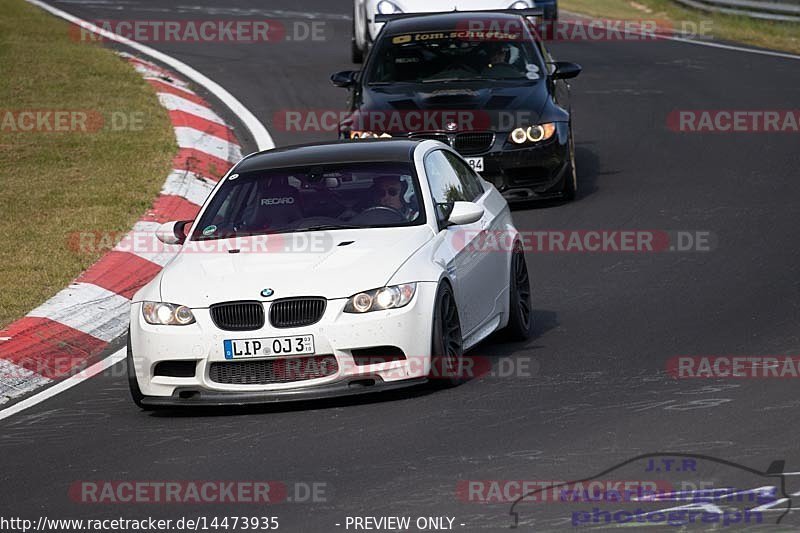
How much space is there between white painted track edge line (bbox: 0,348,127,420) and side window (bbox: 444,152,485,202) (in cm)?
244

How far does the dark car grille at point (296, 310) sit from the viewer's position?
8789mm

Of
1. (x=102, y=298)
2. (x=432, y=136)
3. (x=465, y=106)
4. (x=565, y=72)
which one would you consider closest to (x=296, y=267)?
(x=102, y=298)

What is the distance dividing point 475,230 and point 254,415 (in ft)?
6.63

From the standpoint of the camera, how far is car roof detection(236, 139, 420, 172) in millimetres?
10188

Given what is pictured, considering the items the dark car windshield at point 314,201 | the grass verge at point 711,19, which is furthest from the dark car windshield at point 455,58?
the grass verge at point 711,19

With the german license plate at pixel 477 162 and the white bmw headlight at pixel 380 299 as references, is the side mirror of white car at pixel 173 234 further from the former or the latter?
the german license plate at pixel 477 162

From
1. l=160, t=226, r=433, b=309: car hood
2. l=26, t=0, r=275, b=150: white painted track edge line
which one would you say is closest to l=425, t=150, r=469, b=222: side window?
l=160, t=226, r=433, b=309: car hood

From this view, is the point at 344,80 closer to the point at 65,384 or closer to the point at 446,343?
the point at 65,384


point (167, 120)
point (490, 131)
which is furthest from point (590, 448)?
point (167, 120)

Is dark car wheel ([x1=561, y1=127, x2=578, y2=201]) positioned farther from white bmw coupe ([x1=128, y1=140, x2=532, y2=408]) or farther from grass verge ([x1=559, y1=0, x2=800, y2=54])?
grass verge ([x1=559, y1=0, x2=800, y2=54])

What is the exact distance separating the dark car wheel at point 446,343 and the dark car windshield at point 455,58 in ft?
21.8

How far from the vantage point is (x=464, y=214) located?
9.61m

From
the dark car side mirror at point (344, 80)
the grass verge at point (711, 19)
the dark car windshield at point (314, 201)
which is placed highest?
the dark car windshield at point (314, 201)

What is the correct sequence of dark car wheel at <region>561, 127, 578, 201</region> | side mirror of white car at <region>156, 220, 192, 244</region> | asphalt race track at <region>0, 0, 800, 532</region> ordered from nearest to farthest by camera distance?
asphalt race track at <region>0, 0, 800, 532</region> → side mirror of white car at <region>156, 220, 192, 244</region> → dark car wheel at <region>561, 127, 578, 201</region>
